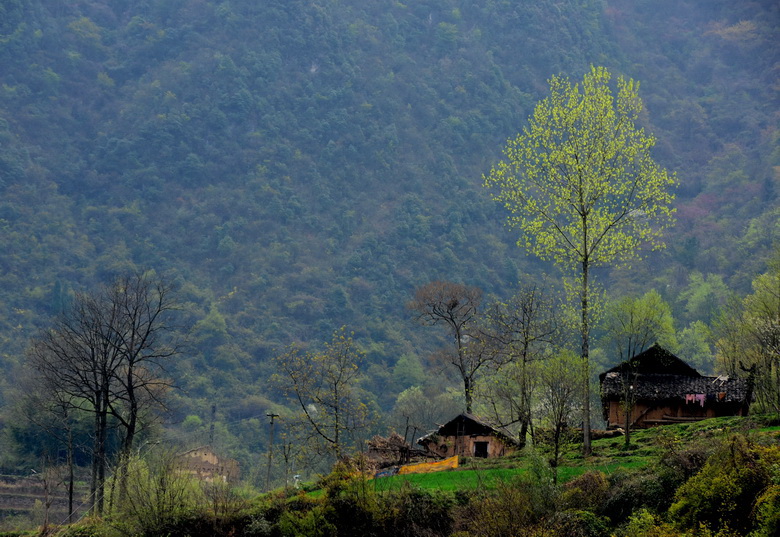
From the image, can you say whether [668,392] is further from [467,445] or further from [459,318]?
[459,318]

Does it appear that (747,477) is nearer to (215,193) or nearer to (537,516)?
(537,516)

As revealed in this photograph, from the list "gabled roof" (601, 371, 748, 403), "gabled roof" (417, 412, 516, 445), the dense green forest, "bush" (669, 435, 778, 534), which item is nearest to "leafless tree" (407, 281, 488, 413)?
"gabled roof" (417, 412, 516, 445)

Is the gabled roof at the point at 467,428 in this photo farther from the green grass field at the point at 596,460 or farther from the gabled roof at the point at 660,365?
the gabled roof at the point at 660,365

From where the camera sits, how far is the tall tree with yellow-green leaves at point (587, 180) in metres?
36.7

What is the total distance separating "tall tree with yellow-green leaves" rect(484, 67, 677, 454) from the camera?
36.7 metres

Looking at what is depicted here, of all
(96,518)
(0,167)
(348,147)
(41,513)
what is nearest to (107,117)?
(0,167)

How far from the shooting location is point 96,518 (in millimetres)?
38312

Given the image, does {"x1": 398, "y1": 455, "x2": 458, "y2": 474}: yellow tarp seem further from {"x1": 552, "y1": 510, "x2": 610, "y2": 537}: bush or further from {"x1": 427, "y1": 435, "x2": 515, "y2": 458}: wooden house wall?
{"x1": 552, "y1": 510, "x2": 610, "y2": 537}: bush

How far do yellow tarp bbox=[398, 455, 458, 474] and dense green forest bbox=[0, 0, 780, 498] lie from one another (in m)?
58.3

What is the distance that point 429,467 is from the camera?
41750 millimetres

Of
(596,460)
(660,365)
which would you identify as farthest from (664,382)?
(596,460)

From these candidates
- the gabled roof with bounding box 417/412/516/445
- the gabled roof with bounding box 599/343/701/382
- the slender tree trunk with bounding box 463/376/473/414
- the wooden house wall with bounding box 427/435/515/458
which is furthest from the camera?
the slender tree trunk with bounding box 463/376/473/414

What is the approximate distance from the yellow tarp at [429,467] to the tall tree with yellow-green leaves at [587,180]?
7.55 metres

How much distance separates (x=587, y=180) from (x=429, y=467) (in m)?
15.6
